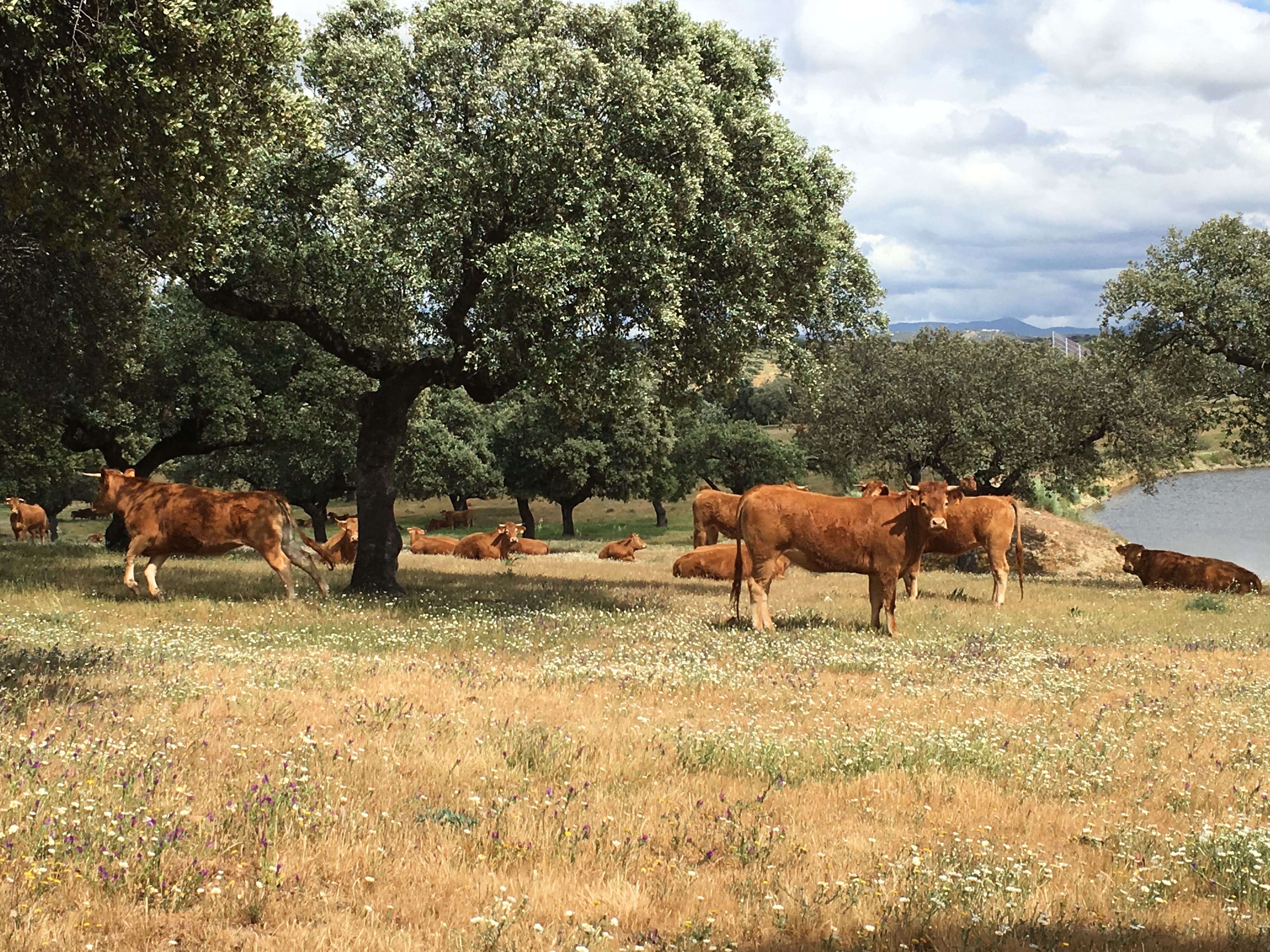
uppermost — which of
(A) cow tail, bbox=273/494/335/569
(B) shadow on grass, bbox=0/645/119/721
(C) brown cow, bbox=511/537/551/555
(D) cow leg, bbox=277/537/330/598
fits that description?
(A) cow tail, bbox=273/494/335/569

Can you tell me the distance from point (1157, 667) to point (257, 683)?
11978 mm

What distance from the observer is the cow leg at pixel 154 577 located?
17.7m

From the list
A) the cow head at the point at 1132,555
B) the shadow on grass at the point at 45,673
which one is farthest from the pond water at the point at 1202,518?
the shadow on grass at the point at 45,673

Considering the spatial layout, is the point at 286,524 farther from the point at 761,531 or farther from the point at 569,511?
the point at 569,511

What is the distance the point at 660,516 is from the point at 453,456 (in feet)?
69.7

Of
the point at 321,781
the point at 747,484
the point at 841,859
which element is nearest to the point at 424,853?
the point at 321,781

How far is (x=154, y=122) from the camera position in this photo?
1052cm

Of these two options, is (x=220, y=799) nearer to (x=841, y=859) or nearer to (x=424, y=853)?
(x=424, y=853)

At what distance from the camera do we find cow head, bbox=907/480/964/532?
17.3 meters

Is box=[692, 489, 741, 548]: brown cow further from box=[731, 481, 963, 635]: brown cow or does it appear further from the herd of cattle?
box=[731, 481, 963, 635]: brown cow

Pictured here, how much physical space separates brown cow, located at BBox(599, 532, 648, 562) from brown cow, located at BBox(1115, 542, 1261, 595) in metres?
16.9

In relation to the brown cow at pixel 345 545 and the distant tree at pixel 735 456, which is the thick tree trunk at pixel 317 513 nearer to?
the brown cow at pixel 345 545

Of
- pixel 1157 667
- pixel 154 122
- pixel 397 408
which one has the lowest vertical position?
pixel 1157 667

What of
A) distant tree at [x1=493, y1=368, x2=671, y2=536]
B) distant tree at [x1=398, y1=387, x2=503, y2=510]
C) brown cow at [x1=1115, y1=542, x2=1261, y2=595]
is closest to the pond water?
brown cow at [x1=1115, y1=542, x2=1261, y2=595]
